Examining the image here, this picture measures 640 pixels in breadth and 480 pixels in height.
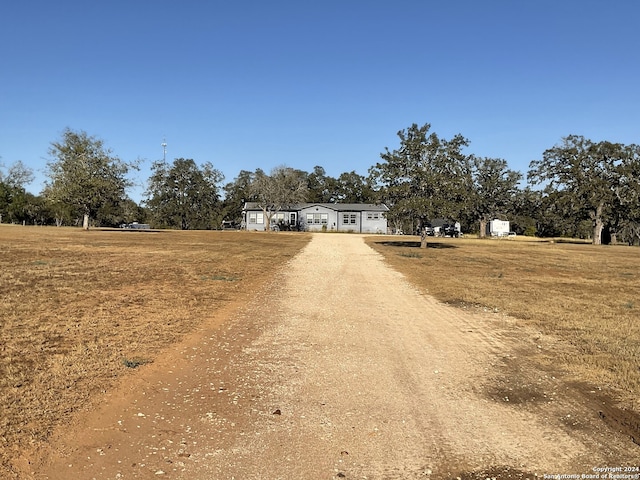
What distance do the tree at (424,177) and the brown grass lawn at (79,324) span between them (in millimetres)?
16074

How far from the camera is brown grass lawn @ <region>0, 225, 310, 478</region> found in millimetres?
4336

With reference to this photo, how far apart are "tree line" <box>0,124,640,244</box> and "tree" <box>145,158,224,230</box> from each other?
19 centimetres

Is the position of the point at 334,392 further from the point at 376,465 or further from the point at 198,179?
the point at 198,179

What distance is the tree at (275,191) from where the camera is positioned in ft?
242

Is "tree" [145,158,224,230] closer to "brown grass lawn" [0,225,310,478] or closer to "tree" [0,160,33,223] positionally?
"tree" [0,160,33,223]

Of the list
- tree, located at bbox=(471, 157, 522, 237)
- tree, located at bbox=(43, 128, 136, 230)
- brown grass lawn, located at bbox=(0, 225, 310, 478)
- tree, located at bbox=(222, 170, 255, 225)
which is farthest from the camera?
tree, located at bbox=(222, 170, 255, 225)

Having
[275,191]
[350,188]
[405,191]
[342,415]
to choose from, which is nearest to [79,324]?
[342,415]

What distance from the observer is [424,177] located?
94.9 feet

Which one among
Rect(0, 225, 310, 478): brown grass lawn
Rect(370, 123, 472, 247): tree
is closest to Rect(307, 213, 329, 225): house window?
Rect(370, 123, 472, 247): tree

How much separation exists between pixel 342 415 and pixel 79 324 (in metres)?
5.18

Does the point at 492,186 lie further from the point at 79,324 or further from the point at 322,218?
the point at 79,324

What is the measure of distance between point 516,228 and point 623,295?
94249 mm

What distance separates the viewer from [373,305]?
10250mm

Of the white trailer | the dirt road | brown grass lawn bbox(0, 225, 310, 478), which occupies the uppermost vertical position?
the white trailer
